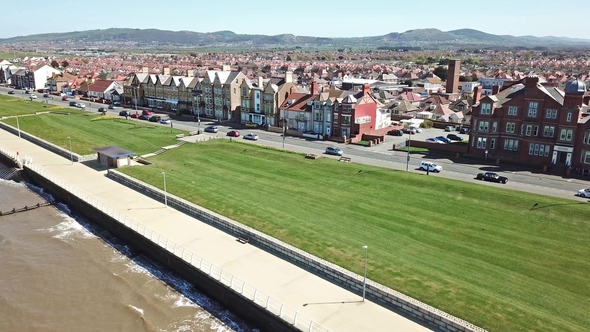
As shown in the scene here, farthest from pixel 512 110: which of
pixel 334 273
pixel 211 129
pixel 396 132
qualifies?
pixel 211 129

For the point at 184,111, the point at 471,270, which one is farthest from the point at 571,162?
the point at 184,111

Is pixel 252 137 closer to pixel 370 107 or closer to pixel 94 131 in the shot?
pixel 370 107

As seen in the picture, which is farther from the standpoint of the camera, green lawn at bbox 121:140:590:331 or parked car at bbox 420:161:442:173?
parked car at bbox 420:161:442:173

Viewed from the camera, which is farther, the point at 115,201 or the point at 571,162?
the point at 571,162

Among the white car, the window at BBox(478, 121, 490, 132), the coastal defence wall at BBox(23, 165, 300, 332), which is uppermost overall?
the window at BBox(478, 121, 490, 132)

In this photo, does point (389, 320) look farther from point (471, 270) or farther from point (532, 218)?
point (532, 218)

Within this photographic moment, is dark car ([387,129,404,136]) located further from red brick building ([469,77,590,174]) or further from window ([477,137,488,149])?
window ([477,137,488,149])

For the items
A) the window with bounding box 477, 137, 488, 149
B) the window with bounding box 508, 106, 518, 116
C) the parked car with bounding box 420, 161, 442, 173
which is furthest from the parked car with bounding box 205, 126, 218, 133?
the window with bounding box 508, 106, 518, 116
